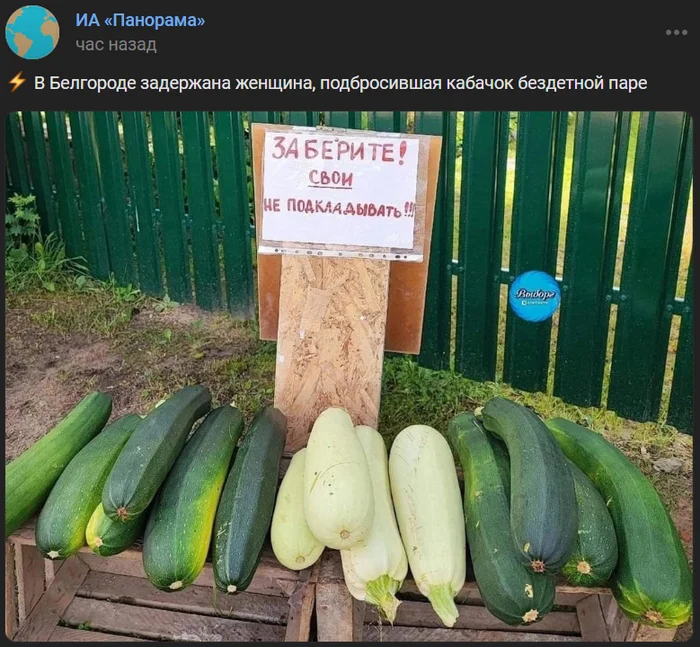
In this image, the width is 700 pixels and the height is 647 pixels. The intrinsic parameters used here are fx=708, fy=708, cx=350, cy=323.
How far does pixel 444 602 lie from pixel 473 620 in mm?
756

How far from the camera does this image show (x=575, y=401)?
167 inches

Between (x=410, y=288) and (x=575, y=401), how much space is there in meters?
1.77

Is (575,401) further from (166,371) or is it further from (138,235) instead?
(138,235)

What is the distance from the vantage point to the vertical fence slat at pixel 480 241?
12.7ft

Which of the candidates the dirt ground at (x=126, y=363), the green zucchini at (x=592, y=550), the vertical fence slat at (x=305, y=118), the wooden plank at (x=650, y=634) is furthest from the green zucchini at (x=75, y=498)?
the vertical fence slat at (x=305, y=118)

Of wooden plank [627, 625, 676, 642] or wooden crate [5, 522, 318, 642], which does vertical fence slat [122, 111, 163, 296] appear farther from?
wooden plank [627, 625, 676, 642]

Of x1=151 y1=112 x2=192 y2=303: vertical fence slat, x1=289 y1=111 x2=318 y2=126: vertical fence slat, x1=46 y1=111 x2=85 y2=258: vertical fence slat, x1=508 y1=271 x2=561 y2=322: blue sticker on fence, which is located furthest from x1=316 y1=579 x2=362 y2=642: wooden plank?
x1=46 y1=111 x2=85 y2=258: vertical fence slat

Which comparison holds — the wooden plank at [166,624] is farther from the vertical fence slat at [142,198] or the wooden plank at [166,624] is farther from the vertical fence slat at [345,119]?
the vertical fence slat at [142,198]

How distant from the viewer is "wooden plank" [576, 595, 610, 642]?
2666mm

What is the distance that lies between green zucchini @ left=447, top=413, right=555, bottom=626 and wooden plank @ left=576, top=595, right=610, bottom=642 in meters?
0.70

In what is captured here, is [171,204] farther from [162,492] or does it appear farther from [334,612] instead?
[334,612]

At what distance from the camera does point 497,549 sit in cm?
211

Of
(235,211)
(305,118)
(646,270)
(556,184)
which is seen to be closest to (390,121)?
(305,118)

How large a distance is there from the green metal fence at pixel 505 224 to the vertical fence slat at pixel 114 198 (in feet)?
0.05
